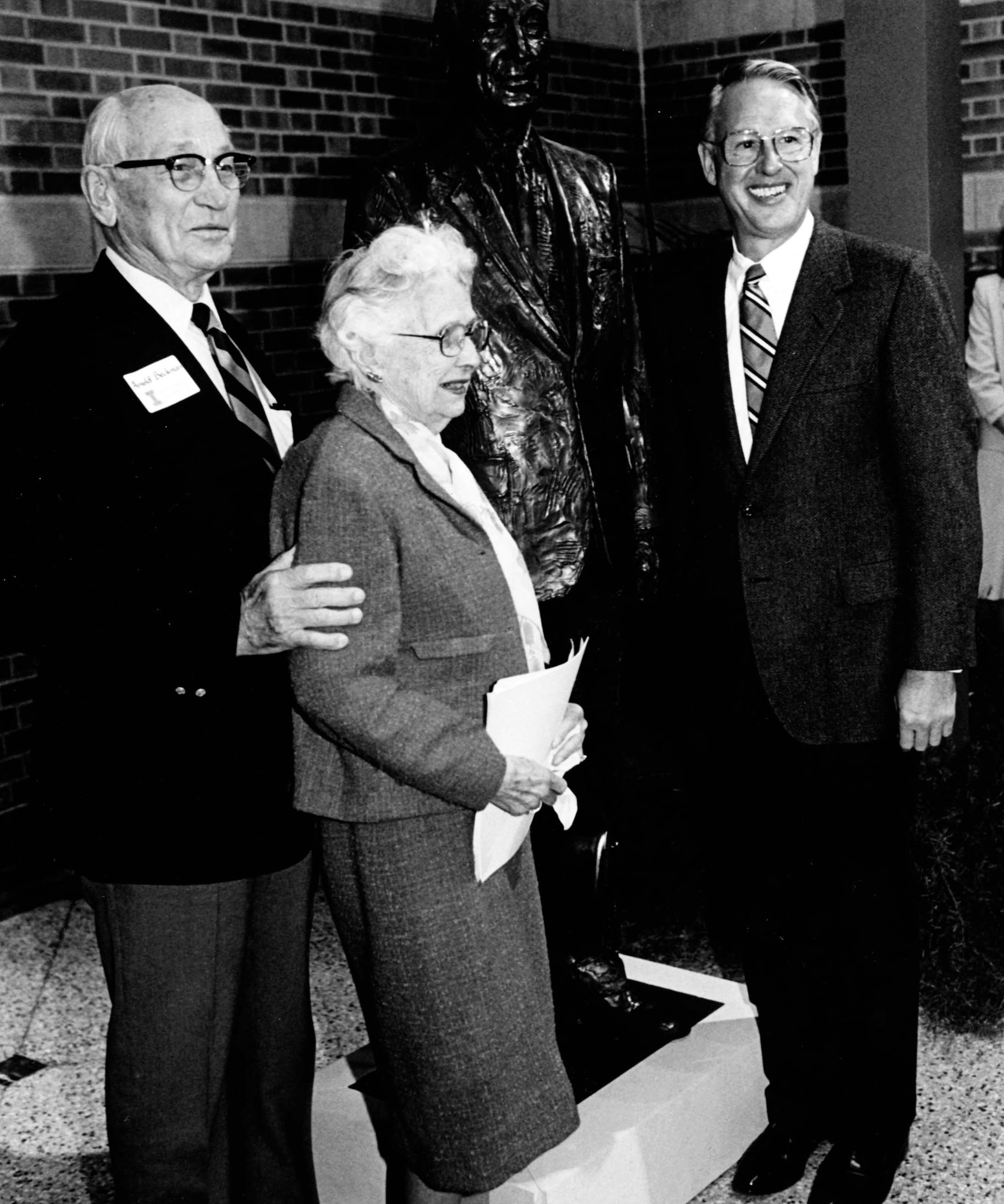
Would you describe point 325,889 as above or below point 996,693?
above

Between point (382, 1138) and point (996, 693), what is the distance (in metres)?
2.79

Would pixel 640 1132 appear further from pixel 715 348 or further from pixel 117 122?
pixel 117 122

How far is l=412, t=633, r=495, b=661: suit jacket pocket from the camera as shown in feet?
6.54

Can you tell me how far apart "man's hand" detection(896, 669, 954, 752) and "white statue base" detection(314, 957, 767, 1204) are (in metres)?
0.82

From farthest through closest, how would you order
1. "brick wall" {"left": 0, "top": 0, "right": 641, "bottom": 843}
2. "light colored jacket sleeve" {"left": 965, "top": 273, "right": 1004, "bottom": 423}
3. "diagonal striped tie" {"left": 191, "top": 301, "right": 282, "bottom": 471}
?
"light colored jacket sleeve" {"left": 965, "top": 273, "right": 1004, "bottom": 423}
"brick wall" {"left": 0, "top": 0, "right": 641, "bottom": 843}
"diagonal striped tie" {"left": 191, "top": 301, "right": 282, "bottom": 471}

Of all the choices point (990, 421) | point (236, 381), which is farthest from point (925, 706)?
point (990, 421)

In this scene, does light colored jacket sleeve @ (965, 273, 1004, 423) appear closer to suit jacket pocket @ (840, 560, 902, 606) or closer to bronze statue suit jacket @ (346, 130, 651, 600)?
bronze statue suit jacket @ (346, 130, 651, 600)

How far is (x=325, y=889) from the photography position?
2.15 metres

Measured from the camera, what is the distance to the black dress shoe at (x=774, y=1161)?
2.96m

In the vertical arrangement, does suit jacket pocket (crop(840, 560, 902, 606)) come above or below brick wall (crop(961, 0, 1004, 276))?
below

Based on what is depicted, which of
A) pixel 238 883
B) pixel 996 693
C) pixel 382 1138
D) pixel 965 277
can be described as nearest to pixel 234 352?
pixel 238 883

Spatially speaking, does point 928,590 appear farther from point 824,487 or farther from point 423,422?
point 423,422

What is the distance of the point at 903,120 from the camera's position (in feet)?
17.0

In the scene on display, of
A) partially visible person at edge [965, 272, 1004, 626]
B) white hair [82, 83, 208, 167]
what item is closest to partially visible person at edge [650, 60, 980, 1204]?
white hair [82, 83, 208, 167]
